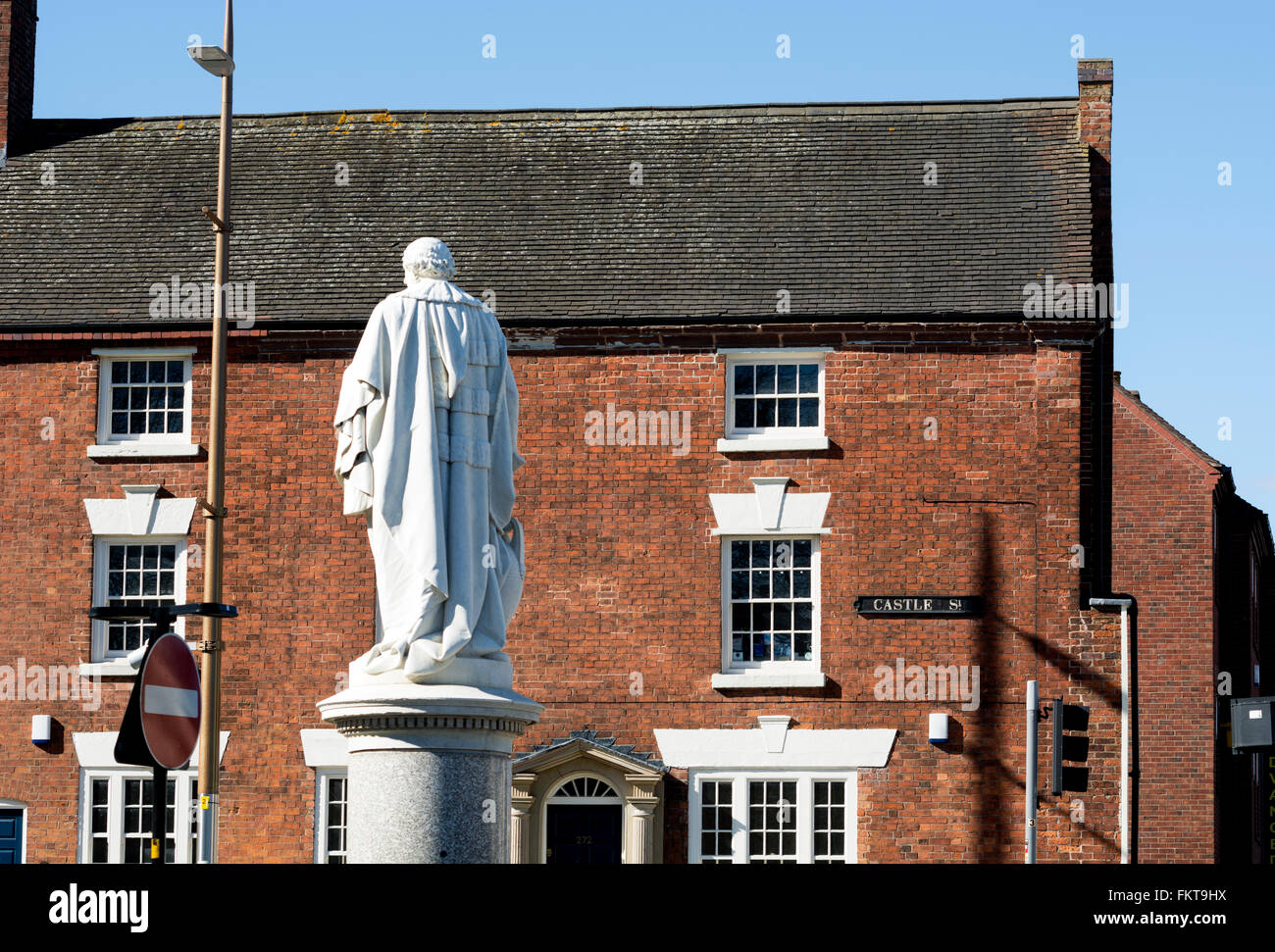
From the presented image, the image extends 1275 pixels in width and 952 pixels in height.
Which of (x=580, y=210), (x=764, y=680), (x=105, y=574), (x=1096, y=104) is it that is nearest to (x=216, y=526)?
(x=105, y=574)

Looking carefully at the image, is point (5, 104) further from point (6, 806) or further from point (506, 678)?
point (506, 678)

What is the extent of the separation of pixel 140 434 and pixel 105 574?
6.22ft

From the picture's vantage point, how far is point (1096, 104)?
83.8ft

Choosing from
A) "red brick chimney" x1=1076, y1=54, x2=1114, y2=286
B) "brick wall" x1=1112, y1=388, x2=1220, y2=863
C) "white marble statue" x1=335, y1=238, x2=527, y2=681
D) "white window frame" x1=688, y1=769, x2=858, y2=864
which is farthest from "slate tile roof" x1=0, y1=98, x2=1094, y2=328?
"white marble statue" x1=335, y1=238, x2=527, y2=681

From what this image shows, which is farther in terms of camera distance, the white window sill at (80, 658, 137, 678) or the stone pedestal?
the white window sill at (80, 658, 137, 678)

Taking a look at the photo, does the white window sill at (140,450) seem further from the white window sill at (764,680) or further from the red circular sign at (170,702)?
the red circular sign at (170,702)

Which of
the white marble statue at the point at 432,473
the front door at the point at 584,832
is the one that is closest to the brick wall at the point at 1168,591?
the front door at the point at 584,832

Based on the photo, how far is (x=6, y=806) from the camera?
77.8ft

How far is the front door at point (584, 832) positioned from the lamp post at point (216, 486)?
468cm

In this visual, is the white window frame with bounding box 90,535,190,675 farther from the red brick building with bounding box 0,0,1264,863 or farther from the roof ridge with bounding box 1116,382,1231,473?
the roof ridge with bounding box 1116,382,1231,473

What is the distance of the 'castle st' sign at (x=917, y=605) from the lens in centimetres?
2292

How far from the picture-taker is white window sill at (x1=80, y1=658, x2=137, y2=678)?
23.7 m

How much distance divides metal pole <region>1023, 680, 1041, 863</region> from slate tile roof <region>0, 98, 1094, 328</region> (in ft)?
16.7
